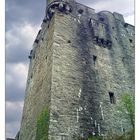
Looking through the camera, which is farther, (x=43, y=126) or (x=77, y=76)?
(x=77, y=76)

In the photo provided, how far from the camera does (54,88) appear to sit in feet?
45.5

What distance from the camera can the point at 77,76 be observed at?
50.4ft

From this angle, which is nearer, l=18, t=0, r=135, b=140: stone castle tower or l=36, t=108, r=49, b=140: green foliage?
l=36, t=108, r=49, b=140: green foliage

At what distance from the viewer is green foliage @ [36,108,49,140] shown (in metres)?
12.6

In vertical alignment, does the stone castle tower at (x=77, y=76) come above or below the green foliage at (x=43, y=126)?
A: above

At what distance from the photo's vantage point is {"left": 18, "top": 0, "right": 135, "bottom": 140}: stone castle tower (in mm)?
13445

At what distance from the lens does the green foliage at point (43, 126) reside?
1265 cm

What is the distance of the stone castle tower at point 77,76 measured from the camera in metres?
13.4

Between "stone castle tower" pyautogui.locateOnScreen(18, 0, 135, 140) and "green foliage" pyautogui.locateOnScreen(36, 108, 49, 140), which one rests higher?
"stone castle tower" pyautogui.locateOnScreen(18, 0, 135, 140)

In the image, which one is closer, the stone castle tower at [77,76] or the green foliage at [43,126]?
the green foliage at [43,126]

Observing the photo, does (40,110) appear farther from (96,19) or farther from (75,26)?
(96,19)

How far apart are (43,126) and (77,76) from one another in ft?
12.2

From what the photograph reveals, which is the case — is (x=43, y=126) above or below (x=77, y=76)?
below
